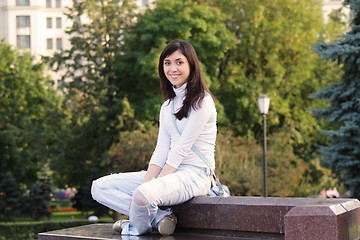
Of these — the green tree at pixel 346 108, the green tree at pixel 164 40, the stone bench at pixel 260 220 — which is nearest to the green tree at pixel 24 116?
the green tree at pixel 164 40

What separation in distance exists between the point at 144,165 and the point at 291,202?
686 inches

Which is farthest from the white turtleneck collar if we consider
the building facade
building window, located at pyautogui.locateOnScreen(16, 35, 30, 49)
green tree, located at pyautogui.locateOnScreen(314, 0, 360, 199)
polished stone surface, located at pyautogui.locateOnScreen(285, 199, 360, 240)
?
building window, located at pyautogui.locateOnScreen(16, 35, 30, 49)

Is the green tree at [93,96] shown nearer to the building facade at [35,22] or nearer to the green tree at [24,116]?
the green tree at [24,116]

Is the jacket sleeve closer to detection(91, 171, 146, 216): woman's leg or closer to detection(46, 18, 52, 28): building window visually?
detection(91, 171, 146, 216): woman's leg

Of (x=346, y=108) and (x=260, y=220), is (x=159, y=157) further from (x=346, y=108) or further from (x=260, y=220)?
(x=346, y=108)

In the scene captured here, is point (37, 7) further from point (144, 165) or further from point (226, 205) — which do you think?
point (226, 205)

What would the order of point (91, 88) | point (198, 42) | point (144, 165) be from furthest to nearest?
point (91, 88)
point (198, 42)
point (144, 165)

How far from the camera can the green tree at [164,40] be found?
81.4 feet

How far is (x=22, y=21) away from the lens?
51219mm

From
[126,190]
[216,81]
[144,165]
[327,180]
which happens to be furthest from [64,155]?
[126,190]

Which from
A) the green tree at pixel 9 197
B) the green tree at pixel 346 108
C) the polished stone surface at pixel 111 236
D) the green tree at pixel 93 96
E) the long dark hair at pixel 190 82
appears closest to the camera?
the polished stone surface at pixel 111 236

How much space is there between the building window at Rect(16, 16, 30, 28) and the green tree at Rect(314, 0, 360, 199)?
40428 millimetres

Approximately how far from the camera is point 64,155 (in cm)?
2650

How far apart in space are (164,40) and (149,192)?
67.4 ft
